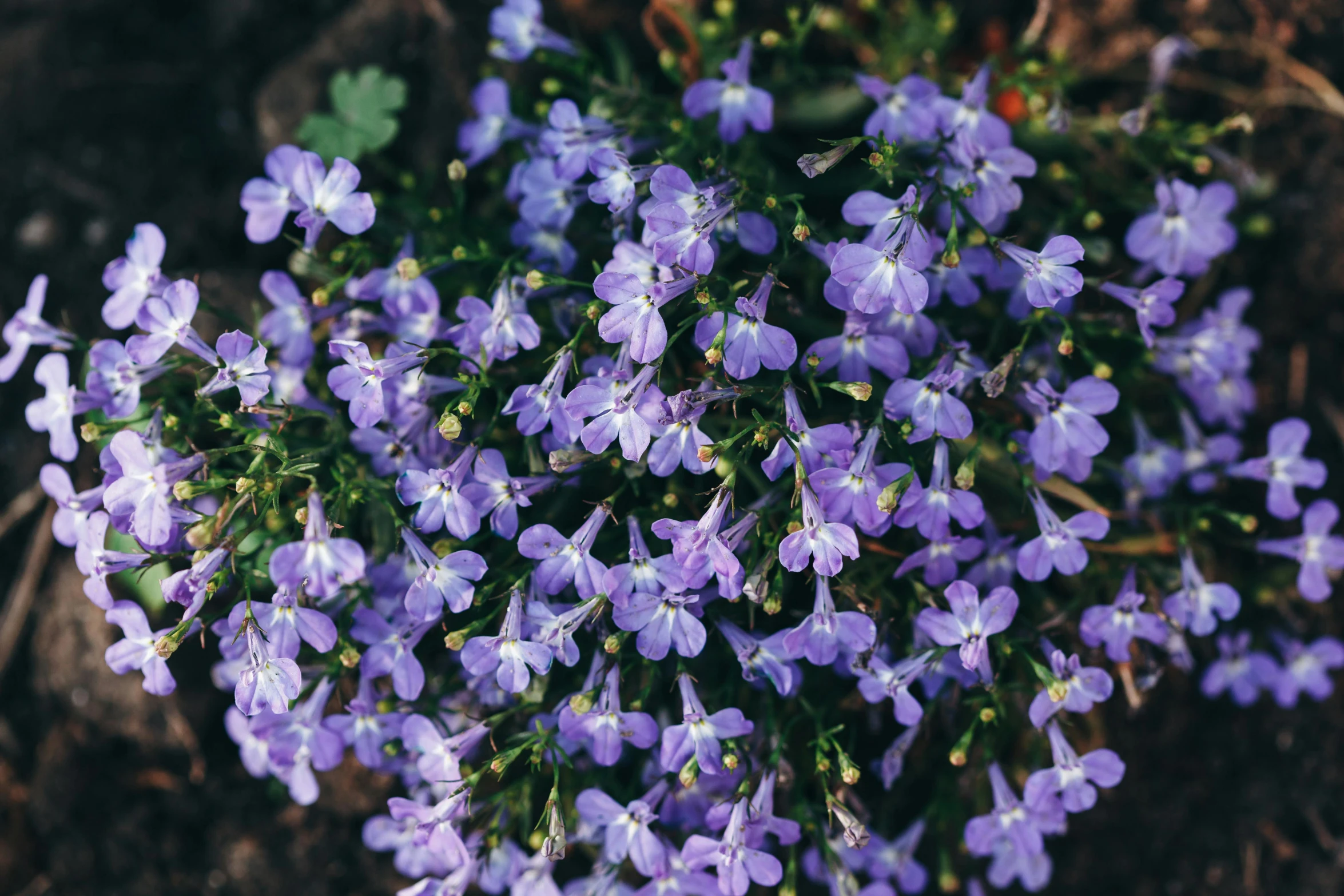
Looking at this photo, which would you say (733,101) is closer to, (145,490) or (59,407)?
(145,490)

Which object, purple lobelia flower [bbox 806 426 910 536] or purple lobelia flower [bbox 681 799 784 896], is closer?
purple lobelia flower [bbox 806 426 910 536]

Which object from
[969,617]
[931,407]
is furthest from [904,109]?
[969,617]

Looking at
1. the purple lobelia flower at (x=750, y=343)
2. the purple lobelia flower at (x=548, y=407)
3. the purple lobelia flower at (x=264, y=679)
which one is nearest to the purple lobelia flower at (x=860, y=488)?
the purple lobelia flower at (x=750, y=343)

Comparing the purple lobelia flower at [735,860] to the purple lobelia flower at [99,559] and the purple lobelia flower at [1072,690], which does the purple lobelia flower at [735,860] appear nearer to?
the purple lobelia flower at [1072,690]

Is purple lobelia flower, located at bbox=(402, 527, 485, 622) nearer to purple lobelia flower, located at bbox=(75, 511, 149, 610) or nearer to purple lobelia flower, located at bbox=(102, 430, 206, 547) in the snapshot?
purple lobelia flower, located at bbox=(102, 430, 206, 547)

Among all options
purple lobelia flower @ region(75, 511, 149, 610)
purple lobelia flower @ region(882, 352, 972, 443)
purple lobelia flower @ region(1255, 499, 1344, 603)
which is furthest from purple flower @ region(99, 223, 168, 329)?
purple lobelia flower @ region(1255, 499, 1344, 603)

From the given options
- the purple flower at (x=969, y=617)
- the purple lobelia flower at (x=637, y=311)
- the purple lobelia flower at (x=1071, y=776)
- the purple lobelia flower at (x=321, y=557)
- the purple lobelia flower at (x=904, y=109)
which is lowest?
the purple lobelia flower at (x=1071, y=776)
